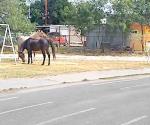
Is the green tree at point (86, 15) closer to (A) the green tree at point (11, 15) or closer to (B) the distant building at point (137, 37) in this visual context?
(B) the distant building at point (137, 37)

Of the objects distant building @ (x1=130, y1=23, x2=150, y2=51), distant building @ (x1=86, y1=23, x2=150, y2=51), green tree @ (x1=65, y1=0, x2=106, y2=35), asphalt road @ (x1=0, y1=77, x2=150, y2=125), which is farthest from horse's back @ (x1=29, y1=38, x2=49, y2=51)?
distant building @ (x1=130, y1=23, x2=150, y2=51)

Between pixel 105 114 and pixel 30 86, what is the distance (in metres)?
7.57

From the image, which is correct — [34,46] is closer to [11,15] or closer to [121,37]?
[11,15]

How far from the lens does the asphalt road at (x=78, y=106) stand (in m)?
11.3

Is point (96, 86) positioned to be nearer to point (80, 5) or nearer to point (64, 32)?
point (80, 5)

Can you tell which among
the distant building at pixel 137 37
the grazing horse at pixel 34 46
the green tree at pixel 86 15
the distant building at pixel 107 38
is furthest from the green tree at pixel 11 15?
the grazing horse at pixel 34 46

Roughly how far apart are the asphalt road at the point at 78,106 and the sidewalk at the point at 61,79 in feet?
4.87

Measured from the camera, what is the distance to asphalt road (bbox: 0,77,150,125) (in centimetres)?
1130

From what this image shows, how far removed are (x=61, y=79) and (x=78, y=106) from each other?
8881 millimetres

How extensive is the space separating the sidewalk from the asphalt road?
1484 millimetres

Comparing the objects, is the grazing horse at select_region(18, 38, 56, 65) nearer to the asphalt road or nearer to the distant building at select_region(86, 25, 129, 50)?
the asphalt road

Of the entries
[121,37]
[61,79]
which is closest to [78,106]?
[61,79]

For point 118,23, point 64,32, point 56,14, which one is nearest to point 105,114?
point 118,23

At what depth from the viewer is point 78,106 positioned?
13.7 meters
